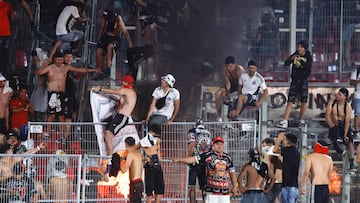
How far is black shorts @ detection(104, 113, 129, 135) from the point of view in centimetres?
2334

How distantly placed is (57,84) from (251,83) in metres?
3.83

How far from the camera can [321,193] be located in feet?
75.5

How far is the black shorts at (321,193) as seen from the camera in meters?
23.0

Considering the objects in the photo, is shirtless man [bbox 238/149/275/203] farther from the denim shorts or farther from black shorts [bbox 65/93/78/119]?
black shorts [bbox 65/93/78/119]

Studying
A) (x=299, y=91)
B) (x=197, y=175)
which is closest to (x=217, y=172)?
(x=197, y=175)

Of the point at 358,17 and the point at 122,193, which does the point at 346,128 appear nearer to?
the point at 358,17

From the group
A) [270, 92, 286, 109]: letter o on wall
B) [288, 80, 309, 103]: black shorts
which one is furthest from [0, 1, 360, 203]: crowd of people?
[270, 92, 286, 109]: letter o on wall

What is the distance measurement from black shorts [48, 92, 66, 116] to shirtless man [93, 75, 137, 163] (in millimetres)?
1123

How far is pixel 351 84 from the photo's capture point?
2598 cm

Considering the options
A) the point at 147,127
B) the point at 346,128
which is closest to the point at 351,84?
the point at 346,128

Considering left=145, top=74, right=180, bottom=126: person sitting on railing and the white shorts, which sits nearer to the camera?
the white shorts

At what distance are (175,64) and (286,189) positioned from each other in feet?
21.3

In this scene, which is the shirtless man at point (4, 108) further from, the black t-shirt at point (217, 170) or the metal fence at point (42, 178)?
the black t-shirt at point (217, 170)

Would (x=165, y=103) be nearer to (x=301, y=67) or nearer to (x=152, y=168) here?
(x=152, y=168)
